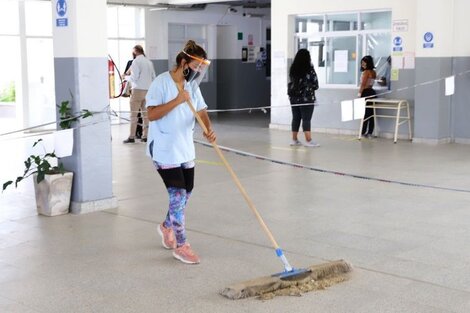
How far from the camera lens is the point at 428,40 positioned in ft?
38.9

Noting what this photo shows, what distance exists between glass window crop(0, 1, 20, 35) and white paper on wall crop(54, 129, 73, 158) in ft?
29.3

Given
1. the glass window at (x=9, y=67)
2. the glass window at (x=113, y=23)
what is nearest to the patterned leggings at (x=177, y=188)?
the glass window at (x=9, y=67)

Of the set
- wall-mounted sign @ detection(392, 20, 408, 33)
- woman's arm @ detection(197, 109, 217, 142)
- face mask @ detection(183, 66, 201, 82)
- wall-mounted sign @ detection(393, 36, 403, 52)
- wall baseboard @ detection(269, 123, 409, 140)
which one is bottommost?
wall baseboard @ detection(269, 123, 409, 140)

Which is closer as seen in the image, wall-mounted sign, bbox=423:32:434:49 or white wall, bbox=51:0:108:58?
white wall, bbox=51:0:108:58

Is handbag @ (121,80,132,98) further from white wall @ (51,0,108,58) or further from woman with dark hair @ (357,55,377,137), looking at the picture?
white wall @ (51,0,108,58)

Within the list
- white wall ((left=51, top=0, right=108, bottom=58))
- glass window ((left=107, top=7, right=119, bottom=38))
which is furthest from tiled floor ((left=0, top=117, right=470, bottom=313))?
glass window ((left=107, top=7, right=119, bottom=38))

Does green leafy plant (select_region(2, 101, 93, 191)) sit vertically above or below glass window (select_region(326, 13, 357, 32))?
below

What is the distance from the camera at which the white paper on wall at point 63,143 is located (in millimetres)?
6555

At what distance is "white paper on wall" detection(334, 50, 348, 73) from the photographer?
13641 millimetres

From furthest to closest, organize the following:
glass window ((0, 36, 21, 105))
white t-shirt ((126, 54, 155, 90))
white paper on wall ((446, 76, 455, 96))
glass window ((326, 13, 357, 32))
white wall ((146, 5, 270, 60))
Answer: white wall ((146, 5, 270, 60))
glass window ((0, 36, 21, 105))
glass window ((326, 13, 357, 32))
white t-shirt ((126, 54, 155, 90))
white paper on wall ((446, 76, 455, 96))

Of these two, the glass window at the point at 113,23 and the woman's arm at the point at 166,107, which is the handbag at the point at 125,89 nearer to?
the glass window at the point at 113,23

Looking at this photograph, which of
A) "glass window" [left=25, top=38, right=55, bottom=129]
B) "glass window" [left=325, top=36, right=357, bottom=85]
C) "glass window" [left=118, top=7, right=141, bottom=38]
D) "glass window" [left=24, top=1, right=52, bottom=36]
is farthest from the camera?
"glass window" [left=118, top=7, right=141, bottom=38]

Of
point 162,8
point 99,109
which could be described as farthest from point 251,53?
point 99,109

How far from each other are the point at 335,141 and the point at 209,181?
4487 millimetres
